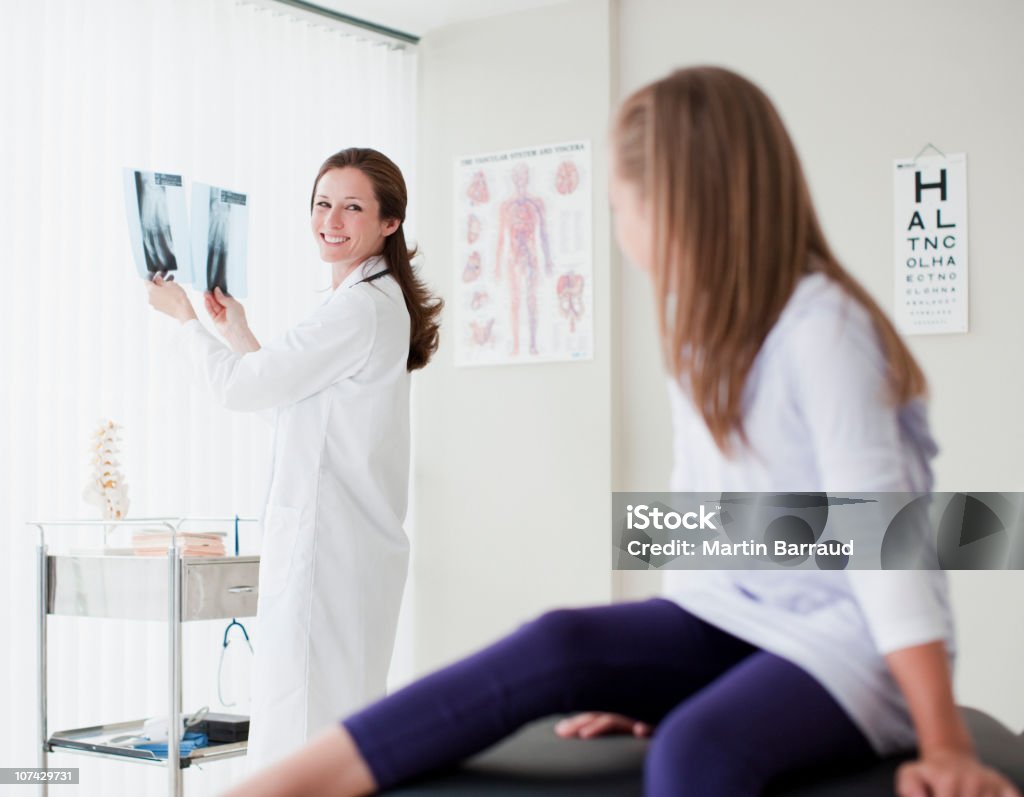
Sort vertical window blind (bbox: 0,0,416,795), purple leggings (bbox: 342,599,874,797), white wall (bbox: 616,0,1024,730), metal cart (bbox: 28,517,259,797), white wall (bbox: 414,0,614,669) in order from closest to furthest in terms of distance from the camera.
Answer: purple leggings (bbox: 342,599,874,797) → metal cart (bbox: 28,517,259,797) → vertical window blind (bbox: 0,0,416,795) → white wall (bbox: 616,0,1024,730) → white wall (bbox: 414,0,614,669)

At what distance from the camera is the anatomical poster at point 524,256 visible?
3406 mm

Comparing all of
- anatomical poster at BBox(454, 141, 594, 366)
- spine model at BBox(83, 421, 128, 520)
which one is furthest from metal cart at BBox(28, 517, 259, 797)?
anatomical poster at BBox(454, 141, 594, 366)

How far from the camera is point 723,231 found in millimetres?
1129

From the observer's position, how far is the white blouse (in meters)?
1.01

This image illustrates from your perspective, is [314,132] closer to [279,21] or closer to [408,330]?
[279,21]

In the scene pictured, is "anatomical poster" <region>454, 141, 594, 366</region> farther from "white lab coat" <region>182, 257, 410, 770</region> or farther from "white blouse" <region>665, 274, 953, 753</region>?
"white blouse" <region>665, 274, 953, 753</region>

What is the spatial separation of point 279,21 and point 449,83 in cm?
57

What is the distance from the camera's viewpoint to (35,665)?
2621 millimetres

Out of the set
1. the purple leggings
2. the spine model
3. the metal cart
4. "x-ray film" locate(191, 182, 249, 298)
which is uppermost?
"x-ray film" locate(191, 182, 249, 298)

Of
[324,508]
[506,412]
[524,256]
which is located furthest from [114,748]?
[524,256]

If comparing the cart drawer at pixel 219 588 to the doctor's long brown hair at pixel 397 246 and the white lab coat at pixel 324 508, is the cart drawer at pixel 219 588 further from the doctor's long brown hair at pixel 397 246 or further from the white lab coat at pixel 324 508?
the doctor's long brown hair at pixel 397 246

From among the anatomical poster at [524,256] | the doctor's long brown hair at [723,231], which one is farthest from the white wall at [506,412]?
the doctor's long brown hair at [723,231]

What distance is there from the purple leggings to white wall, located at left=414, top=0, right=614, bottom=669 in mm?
2167

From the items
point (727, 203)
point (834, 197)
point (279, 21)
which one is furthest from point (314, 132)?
point (727, 203)
